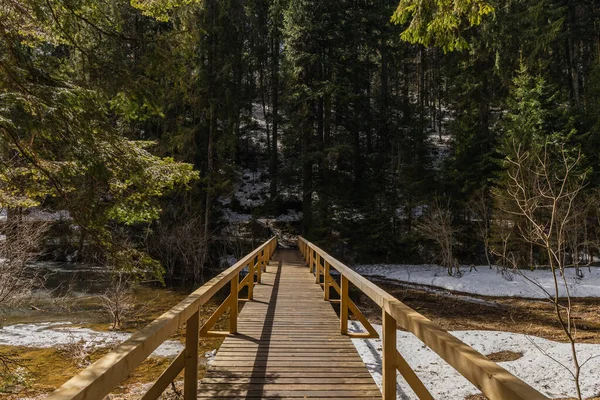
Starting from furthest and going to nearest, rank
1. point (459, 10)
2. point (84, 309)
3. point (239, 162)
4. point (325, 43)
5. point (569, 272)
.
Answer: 1. point (239, 162)
2. point (325, 43)
3. point (569, 272)
4. point (84, 309)
5. point (459, 10)

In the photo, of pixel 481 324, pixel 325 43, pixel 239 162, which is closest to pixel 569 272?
pixel 481 324

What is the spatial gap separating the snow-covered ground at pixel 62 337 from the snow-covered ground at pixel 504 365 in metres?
4.55

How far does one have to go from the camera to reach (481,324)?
1042 cm

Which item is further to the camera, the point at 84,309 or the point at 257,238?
the point at 257,238

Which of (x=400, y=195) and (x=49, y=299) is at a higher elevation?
(x=400, y=195)

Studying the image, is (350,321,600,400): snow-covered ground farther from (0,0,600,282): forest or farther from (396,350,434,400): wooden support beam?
(0,0,600,282): forest

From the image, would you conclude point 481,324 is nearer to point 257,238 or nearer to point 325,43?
point 257,238

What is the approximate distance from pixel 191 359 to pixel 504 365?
7.03 meters

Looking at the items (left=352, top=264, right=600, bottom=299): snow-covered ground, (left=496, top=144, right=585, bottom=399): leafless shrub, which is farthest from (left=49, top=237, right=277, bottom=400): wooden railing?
(left=352, top=264, right=600, bottom=299): snow-covered ground

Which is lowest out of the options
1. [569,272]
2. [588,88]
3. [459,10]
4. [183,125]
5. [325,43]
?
[569,272]

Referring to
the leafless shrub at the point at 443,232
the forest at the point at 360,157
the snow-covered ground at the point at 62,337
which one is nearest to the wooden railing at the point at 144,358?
the snow-covered ground at the point at 62,337

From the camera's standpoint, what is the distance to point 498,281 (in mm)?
15406

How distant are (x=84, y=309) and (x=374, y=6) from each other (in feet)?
76.0

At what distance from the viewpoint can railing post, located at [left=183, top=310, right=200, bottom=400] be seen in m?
2.54
